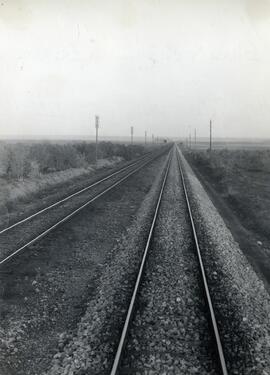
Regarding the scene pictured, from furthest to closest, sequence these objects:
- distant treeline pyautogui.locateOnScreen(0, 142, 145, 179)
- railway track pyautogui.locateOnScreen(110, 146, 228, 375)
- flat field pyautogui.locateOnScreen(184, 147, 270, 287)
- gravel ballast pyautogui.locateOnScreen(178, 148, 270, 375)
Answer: distant treeline pyautogui.locateOnScreen(0, 142, 145, 179)
flat field pyautogui.locateOnScreen(184, 147, 270, 287)
gravel ballast pyautogui.locateOnScreen(178, 148, 270, 375)
railway track pyautogui.locateOnScreen(110, 146, 228, 375)

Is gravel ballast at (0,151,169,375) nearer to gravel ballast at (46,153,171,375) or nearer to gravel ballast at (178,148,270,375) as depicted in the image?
gravel ballast at (46,153,171,375)

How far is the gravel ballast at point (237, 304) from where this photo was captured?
4.87 meters

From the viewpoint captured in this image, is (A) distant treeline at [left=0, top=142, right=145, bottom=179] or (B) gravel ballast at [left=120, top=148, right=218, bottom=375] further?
(A) distant treeline at [left=0, top=142, right=145, bottom=179]

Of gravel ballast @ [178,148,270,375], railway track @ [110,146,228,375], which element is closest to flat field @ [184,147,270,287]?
gravel ballast @ [178,148,270,375]

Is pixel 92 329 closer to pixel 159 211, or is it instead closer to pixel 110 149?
pixel 159 211

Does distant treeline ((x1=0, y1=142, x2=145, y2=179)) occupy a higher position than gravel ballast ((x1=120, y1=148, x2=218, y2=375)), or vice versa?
distant treeline ((x1=0, y1=142, x2=145, y2=179))

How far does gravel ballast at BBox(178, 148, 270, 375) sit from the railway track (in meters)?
0.22

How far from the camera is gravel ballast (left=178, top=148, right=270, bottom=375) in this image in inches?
192

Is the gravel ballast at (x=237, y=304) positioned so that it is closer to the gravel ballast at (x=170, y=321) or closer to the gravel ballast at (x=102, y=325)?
the gravel ballast at (x=170, y=321)

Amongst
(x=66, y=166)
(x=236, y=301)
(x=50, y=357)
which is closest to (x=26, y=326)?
(x=50, y=357)

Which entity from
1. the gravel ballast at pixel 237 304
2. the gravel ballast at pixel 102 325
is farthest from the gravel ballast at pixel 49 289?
the gravel ballast at pixel 237 304

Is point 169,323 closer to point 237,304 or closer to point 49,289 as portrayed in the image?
point 237,304

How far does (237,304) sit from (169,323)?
1.60 meters

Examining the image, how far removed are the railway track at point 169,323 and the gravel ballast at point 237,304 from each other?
0.72ft
